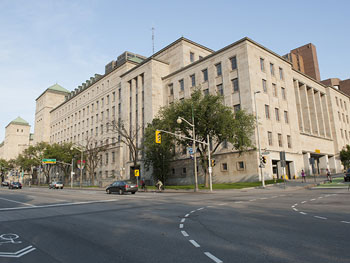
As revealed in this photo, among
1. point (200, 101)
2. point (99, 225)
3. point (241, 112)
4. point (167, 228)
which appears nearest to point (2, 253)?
point (99, 225)

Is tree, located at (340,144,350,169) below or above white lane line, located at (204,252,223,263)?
above

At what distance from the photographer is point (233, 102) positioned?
41562 mm

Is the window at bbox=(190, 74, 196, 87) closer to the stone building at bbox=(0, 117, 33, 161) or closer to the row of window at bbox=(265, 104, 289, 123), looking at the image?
the row of window at bbox=(265, 104, 289, 123)

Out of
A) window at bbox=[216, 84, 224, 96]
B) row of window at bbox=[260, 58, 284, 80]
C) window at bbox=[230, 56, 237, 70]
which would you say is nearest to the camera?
window at bbox=[230, 56, 237, 70]

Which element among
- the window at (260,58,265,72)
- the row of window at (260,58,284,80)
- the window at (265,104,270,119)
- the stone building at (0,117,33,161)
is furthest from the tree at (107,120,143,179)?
the stone building at (0,117,33,161)

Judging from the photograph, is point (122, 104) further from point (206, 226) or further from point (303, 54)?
point (303, 54)

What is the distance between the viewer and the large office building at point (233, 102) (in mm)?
40562

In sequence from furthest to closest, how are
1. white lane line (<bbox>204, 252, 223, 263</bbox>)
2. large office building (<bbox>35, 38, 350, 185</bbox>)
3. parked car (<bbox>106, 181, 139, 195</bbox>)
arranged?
1. large office building (<bbox>35, 38, 350, 185</bbox>)
2. parked car (<bbox>106, 181, 139, 195</bbox>)
3. white lane line (<bbox>204, 252, 223, 263</bbox>)

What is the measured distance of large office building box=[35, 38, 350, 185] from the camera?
1597 inches

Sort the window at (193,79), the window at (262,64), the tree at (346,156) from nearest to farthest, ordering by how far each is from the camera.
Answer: the window at (262,64) → the window at (193,79) → the tree at (346,156)

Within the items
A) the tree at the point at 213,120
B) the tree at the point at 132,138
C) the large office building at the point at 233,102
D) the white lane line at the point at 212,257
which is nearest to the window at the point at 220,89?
the large office building at the point at 233,102

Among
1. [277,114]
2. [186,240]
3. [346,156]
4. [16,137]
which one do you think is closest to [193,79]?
[277,114]

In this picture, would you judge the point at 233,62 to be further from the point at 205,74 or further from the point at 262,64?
the point at 205,74

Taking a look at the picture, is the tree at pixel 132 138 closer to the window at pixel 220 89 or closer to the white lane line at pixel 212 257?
the window at pixel 220 89
